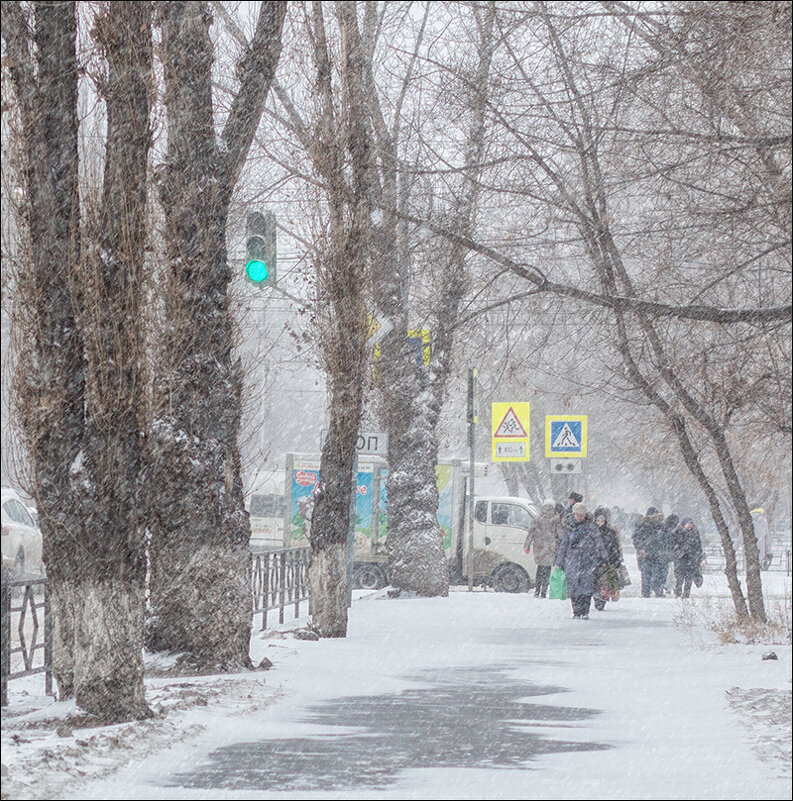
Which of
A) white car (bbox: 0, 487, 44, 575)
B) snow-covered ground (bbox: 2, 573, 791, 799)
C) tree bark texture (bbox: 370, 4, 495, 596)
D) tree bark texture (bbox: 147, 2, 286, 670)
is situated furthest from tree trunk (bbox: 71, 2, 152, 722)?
white car (bbox: 0, 487, 44, 575)

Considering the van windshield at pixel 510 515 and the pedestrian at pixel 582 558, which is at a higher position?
the van windshield at pixel 510 515

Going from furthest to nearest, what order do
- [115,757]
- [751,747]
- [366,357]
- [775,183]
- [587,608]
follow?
[587,608]
[366,357]
[775,183]
[751,747]
[115,757]

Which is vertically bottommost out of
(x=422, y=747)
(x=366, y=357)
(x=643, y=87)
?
(x=422, y=747)

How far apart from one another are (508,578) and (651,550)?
425 centimetres

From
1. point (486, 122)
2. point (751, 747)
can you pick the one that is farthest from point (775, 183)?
point (751, 747)

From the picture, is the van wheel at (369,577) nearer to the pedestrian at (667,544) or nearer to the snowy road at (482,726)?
the pedestrian at (667,544)

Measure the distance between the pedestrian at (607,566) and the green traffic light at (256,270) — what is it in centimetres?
817

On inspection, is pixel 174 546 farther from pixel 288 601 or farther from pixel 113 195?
pixel 288 601

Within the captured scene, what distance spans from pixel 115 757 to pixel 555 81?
625 cm

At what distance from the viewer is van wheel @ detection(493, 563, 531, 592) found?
3033 cm

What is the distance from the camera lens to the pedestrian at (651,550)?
26812 mm

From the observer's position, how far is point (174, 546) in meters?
12.3

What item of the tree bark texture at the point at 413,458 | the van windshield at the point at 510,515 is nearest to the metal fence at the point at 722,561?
the van windshield at the point at 510,515

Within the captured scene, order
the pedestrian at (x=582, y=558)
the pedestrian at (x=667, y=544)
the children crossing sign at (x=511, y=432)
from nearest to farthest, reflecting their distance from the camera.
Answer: the pedestrian at (x=582, y=558), the children crossing sign at (x=511, y=432), the pedestrian at (x=667, y=544)
